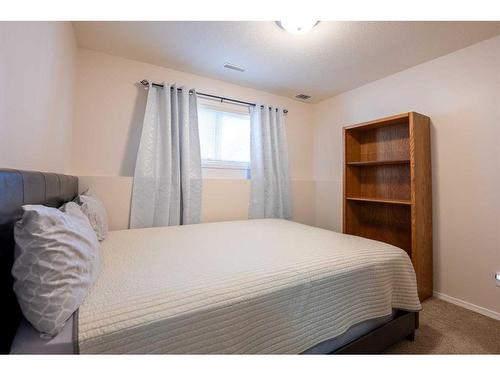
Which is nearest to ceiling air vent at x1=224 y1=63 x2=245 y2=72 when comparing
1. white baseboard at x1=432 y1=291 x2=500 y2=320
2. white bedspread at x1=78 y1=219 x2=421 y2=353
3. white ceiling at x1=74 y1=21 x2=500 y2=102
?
white ceiling at x1=74 y1=21 x2=500 y2=102

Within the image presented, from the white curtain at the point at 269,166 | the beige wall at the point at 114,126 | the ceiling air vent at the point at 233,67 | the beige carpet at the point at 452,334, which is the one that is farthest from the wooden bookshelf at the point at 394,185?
the beige wall at the point at 114,126

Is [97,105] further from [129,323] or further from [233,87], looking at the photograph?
[129,323]

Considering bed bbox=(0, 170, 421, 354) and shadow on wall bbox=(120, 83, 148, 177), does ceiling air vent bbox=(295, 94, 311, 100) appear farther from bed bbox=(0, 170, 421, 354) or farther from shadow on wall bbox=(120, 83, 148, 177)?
bed bbox=(0, 170, 421, 354)

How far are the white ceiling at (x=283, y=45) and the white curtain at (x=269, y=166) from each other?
549 millimetres

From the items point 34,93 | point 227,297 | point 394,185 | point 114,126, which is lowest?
point 227,297

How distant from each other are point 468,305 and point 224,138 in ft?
9.45

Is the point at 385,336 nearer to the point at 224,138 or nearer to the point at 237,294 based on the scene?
the point at 237,294

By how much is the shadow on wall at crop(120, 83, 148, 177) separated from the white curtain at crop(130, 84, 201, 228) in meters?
0.15

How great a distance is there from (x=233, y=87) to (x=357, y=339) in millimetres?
2726

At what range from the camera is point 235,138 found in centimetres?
286

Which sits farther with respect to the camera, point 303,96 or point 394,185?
point 303,96

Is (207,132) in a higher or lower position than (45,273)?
higher

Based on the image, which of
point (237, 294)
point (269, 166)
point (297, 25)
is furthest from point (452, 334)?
point (297, 25)
